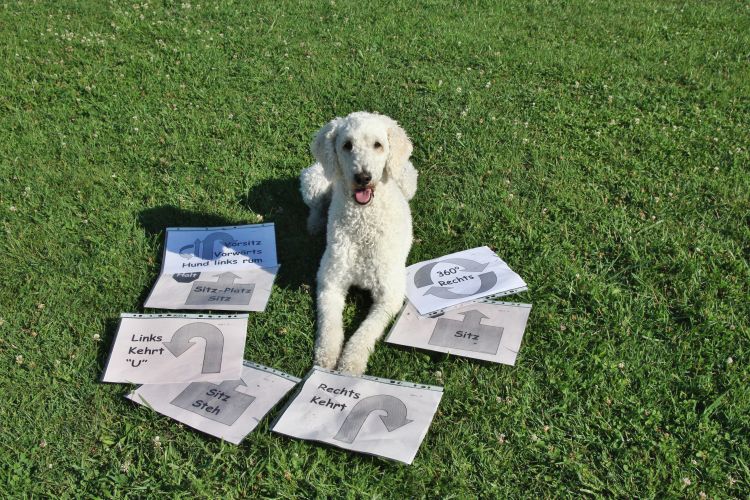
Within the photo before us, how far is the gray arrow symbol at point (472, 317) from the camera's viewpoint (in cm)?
386

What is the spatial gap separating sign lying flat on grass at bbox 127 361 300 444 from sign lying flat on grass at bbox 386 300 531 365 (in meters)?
0.81

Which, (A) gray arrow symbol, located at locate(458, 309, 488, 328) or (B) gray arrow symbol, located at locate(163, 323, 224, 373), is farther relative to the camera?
(A) gray arrow symbol, located at locate(458, 309, 488, 328)

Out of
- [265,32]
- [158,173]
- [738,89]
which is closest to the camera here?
[158,173]

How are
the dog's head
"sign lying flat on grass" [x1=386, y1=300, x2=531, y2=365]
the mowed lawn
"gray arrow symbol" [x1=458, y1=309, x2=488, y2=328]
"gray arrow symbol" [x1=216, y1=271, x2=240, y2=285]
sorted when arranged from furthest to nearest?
"gray arrow symbol" [x1=216, y1=271, x2=240, y2=285]
"gray arrow symbol" [x1=458, y1=309, x2=488, y2=328]
the dog's head
"sign lying flat on grass" [x1=386, y1=300, x2=531, y2=365]
the mowed lawn

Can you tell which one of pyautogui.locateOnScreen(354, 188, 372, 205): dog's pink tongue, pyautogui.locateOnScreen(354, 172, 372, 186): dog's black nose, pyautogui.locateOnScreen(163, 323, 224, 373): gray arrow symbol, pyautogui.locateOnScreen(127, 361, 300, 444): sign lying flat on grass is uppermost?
pyautogui.locateOnScreen(354, 172, 372, 186): dog's black nose

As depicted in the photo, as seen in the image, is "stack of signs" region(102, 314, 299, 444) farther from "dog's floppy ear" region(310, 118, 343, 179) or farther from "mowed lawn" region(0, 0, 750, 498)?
"dog's floppy ear" region(310, 118, 343, 179)

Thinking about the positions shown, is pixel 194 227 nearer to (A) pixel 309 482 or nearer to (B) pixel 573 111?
(A) pixel 309 482

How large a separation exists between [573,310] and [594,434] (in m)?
1.02

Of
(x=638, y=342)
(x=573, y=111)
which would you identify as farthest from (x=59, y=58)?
(x=638, y=342)

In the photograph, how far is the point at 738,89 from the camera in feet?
21.6

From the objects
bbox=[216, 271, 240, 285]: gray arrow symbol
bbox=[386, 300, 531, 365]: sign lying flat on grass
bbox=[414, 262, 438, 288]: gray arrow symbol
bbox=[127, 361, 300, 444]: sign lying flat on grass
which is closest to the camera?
bbox=[127, 361, 300, 444]: sign lying flat on grass

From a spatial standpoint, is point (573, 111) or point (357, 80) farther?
point (357, 80)

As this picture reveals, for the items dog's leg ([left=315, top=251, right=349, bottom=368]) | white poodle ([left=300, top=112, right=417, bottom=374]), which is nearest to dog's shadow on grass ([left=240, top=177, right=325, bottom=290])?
dog's leg ([left=315, top=251, right=349, bottom=368])

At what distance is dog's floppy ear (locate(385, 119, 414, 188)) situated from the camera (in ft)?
12.9
